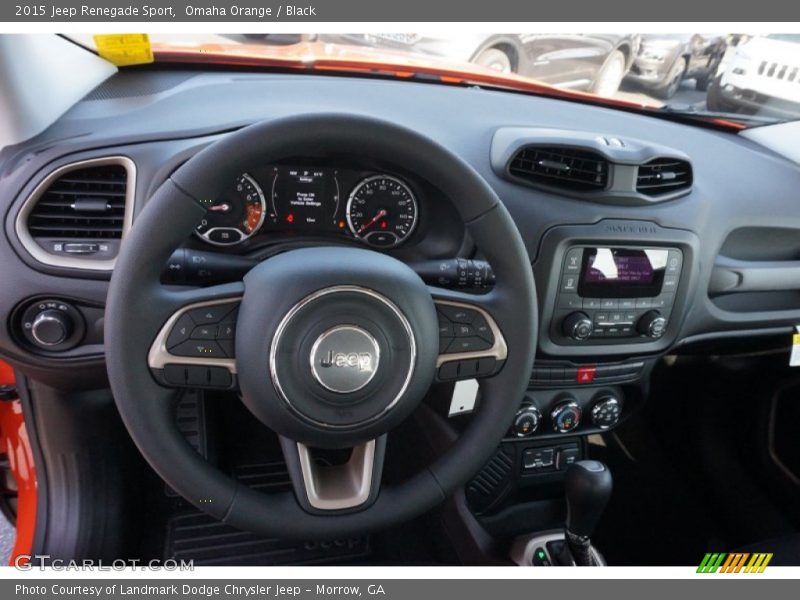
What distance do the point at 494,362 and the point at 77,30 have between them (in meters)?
1.01

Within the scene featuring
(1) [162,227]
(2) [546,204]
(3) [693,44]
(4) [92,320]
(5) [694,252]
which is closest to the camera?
(1) [162,227]

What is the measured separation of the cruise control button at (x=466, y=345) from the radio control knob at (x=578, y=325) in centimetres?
44

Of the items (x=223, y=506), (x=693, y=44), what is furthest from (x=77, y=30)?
(x=693, y=44)

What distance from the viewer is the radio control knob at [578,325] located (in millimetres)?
1411

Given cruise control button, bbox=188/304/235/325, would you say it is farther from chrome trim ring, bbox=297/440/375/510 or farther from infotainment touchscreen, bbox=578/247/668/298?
infotainment touchscreen, bbox=578/247/668/298

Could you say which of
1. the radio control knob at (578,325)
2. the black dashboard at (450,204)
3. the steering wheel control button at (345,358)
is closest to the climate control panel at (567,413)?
the black dashboard at (450,204)

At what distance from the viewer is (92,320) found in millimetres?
1188

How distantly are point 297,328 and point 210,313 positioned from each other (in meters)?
0.13

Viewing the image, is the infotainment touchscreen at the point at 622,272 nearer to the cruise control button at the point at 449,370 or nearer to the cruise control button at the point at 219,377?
the cruise control button at the point at 449,370

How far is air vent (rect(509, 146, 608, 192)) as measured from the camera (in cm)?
135

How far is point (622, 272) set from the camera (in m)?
1.43

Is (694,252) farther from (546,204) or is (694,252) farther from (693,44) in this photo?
(693,44)

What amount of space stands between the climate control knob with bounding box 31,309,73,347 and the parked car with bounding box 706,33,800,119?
67.8 inches

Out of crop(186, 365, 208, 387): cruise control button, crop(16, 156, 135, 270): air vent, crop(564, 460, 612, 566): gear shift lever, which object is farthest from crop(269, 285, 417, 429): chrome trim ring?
crop(564, 460, 612, 566): gear shift lever
